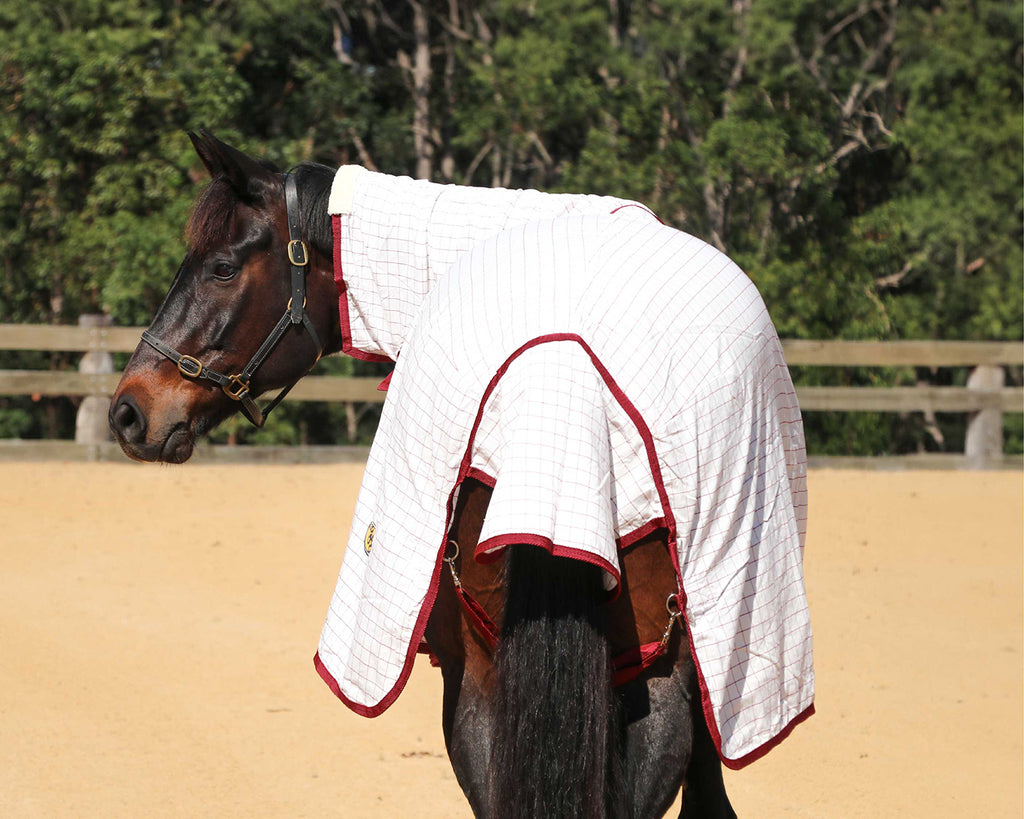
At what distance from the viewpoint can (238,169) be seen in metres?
2.21

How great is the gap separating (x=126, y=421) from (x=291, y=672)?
8.42 ft

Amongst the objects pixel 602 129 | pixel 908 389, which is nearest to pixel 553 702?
pixel 908 389

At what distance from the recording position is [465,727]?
6.06 feet

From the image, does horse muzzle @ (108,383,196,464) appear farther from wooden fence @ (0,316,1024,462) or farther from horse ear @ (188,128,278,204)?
wooden fence @ (0,316,1024,462)

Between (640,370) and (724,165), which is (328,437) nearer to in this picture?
(724,165)

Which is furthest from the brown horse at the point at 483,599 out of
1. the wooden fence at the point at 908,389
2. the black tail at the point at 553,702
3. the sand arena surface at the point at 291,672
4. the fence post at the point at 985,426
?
the fence post at the point at 985,426

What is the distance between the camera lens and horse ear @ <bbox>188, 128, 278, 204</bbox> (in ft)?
7.19

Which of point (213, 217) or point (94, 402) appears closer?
point (213, 217)

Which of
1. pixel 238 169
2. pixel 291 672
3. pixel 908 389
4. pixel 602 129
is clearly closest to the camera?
pixel 238 169

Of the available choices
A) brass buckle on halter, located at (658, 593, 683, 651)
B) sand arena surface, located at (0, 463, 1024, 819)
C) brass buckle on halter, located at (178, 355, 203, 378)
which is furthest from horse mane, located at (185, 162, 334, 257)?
sand arena surface, located at (0, 463, 1024, 819)

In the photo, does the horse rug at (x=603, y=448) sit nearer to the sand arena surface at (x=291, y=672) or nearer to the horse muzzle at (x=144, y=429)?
the horse muzzle at (x=144, y=429)

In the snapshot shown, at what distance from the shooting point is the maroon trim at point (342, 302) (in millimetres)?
2227

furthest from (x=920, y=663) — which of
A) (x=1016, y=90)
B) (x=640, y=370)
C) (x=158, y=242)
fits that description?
(x=1016, y=90)

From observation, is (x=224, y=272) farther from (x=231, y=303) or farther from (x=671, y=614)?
(x=671, y=614)
